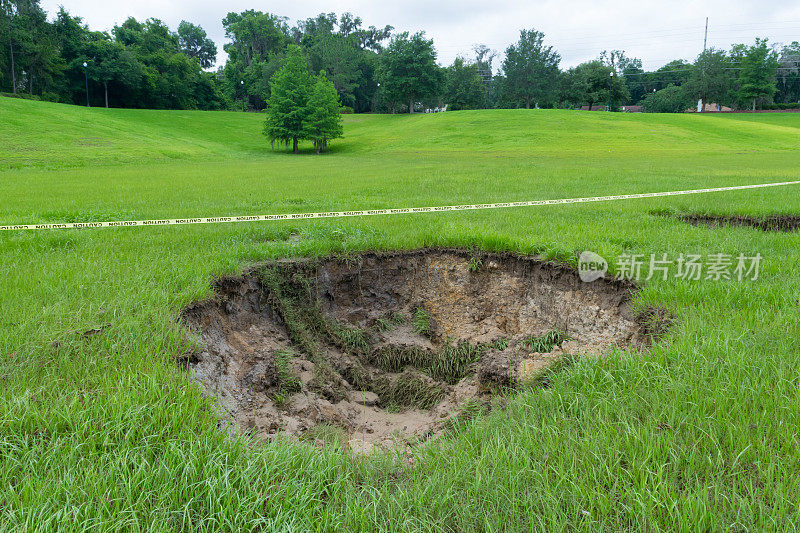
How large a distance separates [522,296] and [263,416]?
3.21 m

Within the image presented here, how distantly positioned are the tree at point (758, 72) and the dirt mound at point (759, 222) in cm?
7663

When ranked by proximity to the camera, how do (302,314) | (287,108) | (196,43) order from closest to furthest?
(302,314) → (287,108) → (196,43)

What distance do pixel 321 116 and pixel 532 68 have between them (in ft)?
133

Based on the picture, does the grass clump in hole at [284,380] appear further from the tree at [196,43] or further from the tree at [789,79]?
the tree at [196,43]

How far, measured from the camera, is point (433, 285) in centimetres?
582

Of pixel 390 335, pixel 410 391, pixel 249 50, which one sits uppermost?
pixel 249 50

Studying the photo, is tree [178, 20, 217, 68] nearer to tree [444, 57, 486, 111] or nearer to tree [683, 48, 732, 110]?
tree [444, 57, 486, 111]

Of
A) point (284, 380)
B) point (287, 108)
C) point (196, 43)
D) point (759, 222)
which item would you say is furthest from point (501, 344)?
point (196, 43)

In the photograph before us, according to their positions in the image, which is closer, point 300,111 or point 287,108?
point 300,111

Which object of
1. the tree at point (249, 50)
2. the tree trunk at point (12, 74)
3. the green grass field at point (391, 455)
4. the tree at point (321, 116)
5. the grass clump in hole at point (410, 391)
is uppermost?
the tree at point (249, 50)

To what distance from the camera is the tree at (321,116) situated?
38.9m

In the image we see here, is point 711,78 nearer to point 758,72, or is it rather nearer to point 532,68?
point 758,72

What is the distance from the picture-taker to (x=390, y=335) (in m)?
5.28

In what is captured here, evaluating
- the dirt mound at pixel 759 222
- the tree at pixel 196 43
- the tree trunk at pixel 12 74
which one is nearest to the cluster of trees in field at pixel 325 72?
the tree trunk at pixel 12 74
